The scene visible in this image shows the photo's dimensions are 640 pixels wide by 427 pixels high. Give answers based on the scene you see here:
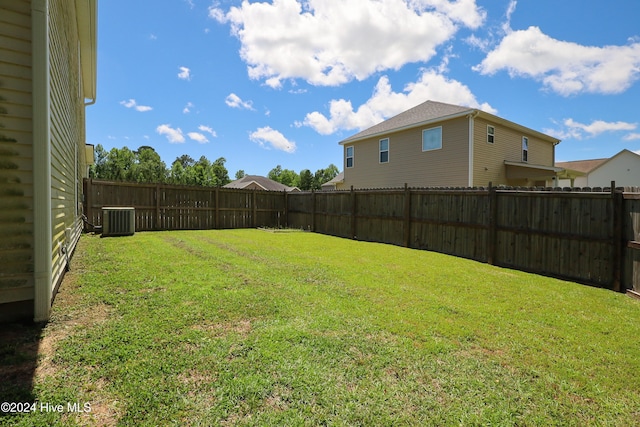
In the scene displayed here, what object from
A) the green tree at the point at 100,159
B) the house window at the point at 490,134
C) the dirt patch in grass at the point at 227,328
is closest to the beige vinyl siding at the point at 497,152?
the house window at the point at 490,134

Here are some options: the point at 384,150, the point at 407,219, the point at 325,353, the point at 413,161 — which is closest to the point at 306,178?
the point at 384,150

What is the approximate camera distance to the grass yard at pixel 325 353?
1780 millimetres

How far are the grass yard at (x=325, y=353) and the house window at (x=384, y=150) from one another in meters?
12.0

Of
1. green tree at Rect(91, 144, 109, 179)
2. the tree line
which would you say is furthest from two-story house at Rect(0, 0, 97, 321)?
green tree at Rect(91, 144, 109, 179)

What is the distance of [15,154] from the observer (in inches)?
104

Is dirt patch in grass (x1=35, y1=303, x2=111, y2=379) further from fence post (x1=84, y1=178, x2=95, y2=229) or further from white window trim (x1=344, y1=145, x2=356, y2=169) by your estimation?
white window trim (x1=344, y1=145, x2=356, y2=169)

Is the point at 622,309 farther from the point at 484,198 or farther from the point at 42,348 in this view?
the point at 42,348

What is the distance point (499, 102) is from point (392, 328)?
16.3 m

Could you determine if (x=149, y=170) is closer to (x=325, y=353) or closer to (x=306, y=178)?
(x=306, y=178)

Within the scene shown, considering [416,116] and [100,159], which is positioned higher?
[100,159]

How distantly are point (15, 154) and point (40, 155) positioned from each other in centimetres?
17

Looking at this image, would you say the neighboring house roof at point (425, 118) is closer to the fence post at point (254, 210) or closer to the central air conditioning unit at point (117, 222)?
the fence post at point (254, 210)

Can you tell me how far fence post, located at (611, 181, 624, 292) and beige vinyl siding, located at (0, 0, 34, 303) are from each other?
7677 millimetres

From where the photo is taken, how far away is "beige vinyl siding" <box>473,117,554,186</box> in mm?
12602
